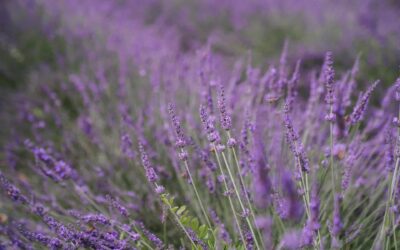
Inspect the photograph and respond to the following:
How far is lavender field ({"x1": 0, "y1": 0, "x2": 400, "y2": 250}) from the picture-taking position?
141cm

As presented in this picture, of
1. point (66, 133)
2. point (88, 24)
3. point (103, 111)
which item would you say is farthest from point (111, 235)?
point (88, 24)

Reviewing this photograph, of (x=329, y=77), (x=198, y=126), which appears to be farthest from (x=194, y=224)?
(x=198, y=126)

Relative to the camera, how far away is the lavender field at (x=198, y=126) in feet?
Answer: 4.62

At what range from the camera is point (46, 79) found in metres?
3.33

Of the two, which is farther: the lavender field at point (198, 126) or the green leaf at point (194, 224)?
the green leaf at point (194, 224)

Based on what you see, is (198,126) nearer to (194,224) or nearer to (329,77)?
(194,224)

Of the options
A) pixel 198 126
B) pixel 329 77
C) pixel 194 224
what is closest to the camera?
pixel 329 77

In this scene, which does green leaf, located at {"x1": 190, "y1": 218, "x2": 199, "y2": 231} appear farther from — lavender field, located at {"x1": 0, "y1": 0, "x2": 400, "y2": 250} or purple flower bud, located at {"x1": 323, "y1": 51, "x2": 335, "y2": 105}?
purple flower bud, located at {"x1": 323, "y1": 51, "x2": 335, "y2": 105}

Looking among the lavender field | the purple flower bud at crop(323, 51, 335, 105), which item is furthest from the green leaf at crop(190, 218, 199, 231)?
A: the purple flower bud at crop(323, 51, 335, 105)

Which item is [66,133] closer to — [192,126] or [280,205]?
[192,126]

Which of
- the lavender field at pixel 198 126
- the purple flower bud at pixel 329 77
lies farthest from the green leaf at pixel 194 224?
the purple flower bud at pixel 329 77

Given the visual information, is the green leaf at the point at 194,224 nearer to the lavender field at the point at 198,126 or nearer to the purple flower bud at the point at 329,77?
the lavender field at the point at 198,126

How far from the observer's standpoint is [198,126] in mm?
2447

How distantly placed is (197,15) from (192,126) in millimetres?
3653
